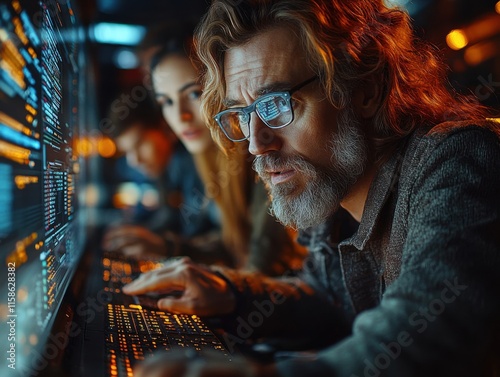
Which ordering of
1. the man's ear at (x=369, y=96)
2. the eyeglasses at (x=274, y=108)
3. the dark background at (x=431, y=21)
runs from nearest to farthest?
1. the eyeglasses at (x=274, y=108)
2. the man's ear at (x=369, y=96)
3. the dark background at (x=431, y=21)

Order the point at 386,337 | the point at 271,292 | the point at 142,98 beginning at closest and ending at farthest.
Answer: the point at 386,337
the point at 271,292
the point at 142,98

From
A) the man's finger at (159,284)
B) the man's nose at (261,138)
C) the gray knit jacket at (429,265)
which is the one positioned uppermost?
the man's nose at (261,138)

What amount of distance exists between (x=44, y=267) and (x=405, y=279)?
636 mm

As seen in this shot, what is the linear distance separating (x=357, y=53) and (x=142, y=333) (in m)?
0.78

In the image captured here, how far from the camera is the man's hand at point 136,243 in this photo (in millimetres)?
2223

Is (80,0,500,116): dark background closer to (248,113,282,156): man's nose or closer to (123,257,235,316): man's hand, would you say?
(248,113,282,156): man's nose

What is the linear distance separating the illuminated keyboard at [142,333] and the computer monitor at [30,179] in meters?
0.13

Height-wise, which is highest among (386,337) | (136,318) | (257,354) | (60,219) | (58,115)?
(58,115)

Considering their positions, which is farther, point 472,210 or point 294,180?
point 294,180

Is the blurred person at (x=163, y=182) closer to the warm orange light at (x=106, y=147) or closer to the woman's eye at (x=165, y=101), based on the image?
the warm orange light at (x=106, y=147)

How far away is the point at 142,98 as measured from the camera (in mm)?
2799

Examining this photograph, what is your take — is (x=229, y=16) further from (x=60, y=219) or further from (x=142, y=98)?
(x=142, y=98)

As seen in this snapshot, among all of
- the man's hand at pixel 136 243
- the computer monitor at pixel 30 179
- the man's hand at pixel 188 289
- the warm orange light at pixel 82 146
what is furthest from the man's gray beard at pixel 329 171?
the man's hand at pixel 136 243

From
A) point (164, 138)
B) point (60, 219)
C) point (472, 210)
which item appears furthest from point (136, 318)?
point (164, 138)
